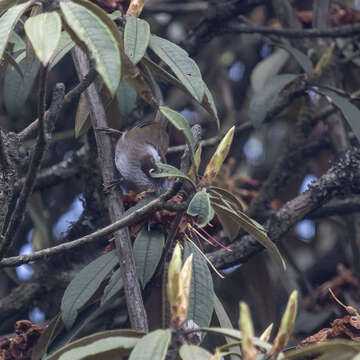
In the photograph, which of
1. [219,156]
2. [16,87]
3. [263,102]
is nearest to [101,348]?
[219,156]

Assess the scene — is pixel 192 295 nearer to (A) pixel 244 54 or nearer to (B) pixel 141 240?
(B) pixel 141 240

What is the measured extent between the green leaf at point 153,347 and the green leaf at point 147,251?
56 centimetres

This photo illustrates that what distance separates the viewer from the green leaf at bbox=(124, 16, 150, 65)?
54.4 inches

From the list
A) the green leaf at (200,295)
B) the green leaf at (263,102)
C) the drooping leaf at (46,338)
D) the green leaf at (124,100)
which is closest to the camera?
the green leaf at (200,295)

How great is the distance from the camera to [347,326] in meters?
1.47

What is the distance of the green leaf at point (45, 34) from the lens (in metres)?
1.10

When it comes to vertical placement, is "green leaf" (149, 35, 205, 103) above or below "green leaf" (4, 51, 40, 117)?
above

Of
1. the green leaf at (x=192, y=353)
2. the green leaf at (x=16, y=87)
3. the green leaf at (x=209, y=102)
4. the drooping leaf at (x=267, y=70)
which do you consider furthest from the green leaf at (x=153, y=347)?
the drooping leaf at (x=267, y=70)

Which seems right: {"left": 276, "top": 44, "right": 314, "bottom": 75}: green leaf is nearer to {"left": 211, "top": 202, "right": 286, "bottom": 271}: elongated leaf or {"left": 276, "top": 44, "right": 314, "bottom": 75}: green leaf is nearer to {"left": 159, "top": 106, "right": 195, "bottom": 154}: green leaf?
{"left": 211, "top": 202, "right": 286, "bottom": 271}: elongated leaf

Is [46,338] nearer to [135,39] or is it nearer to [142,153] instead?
[135,39]

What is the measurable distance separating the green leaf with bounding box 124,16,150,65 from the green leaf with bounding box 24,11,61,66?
234 millimetres

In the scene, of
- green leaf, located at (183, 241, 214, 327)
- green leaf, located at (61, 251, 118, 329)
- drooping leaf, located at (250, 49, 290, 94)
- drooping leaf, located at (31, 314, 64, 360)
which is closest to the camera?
green leaf, located at (183, 241, 214, 327)

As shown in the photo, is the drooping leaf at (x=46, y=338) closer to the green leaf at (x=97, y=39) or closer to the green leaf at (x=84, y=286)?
the green leaf at (x=84, y=286)

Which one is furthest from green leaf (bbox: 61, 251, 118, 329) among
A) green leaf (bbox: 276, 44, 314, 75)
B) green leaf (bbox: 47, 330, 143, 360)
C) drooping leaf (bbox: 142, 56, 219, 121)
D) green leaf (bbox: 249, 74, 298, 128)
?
green leaf (bbox: 276, 44, 314, 75)
